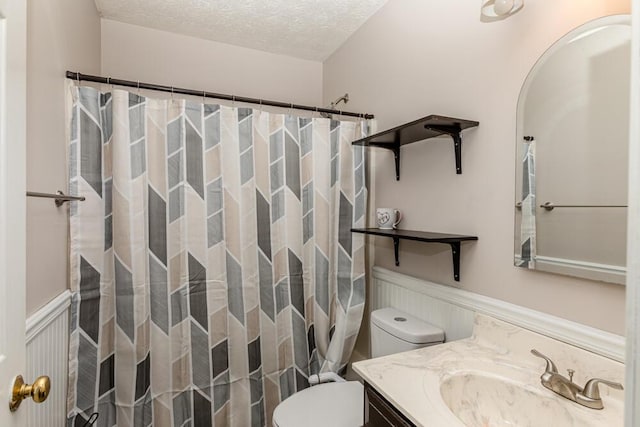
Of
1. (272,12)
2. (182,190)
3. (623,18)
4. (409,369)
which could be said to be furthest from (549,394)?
(272,12)

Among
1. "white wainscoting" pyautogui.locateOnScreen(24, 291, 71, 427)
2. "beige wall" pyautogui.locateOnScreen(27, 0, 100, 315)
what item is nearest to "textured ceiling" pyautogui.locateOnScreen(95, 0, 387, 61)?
"beige wall" pyautogui.locateOnScreen(27, 0, 100, 315)

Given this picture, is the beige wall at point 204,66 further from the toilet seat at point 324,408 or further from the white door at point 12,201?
the toilet seat at point 324,408

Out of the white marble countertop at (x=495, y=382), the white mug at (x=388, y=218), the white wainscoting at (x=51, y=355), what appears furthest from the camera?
the white mug at (x=388, y=218)

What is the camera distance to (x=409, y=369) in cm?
103

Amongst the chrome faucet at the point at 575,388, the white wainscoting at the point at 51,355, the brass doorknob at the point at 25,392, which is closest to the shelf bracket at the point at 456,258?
the chrome faucet at the point at 575,388

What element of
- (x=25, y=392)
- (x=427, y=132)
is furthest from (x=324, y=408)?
(x=427, y=132)

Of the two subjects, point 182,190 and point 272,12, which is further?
point 272,12

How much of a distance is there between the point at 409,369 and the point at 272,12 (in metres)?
2.00

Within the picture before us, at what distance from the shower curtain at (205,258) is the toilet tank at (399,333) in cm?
32

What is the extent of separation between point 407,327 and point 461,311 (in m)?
0.24

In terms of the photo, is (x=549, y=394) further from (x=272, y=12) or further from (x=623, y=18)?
(x=272, y=12)

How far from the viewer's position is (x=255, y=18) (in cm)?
203

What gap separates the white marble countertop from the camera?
0.84 meters

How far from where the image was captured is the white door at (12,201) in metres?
0.65
